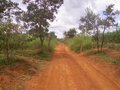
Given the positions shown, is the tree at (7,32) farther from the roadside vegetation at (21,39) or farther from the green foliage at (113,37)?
the green foliage at (113,37)

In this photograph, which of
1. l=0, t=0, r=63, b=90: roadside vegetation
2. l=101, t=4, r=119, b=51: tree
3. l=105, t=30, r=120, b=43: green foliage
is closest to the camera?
l=0, t=0, r=63, b=90: roadside vegetation

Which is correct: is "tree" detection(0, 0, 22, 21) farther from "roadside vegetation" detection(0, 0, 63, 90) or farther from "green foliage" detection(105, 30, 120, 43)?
"green foliage" detection(105, 30, 120, 43)

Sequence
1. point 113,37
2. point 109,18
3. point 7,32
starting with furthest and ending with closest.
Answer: point 113,37
point 109,18
point 7,32

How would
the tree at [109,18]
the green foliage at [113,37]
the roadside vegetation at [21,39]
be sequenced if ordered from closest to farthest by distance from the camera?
the roadside vegetation at [21,39] → the tree at [109,18] → the green foliage at [113,37]

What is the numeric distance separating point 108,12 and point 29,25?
867 centimetres

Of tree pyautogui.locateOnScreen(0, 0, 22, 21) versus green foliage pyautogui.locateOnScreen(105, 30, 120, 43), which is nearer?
tree pyautogui.locateOnScreen(0, 0, 22, 21)

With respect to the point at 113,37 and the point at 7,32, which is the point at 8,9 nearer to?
the point at 7,32

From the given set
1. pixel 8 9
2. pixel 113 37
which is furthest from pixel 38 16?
pixel 113 37

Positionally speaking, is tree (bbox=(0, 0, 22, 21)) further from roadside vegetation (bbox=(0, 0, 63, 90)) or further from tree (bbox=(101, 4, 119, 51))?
tree (bbox=(101, 4, 119, 51))

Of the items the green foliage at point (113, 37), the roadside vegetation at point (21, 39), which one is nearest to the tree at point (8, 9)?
the roadside vegetation at point (21, 39)

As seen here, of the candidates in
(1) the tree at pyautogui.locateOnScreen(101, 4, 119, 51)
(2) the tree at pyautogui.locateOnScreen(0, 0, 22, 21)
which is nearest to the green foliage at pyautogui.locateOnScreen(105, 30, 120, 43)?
(1) the tree at pyautogui.locateOnScreen(101, 4, 119, 51)

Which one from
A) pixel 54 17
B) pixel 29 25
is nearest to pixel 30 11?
pixel 29 25

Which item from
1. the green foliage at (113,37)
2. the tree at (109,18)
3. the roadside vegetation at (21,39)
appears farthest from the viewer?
the green foliage at (113,37)

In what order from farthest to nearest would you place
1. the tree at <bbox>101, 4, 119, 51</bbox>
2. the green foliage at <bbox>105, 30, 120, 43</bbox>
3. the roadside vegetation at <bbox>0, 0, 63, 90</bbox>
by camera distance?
the green foliage at <bbox>105, 30, 120, 43</bbox> < the tree at <bbox>101, 4, 119, 51</bbox> < the roadside vegetation at <bbox>0, 0, 63, 90</bbox>
